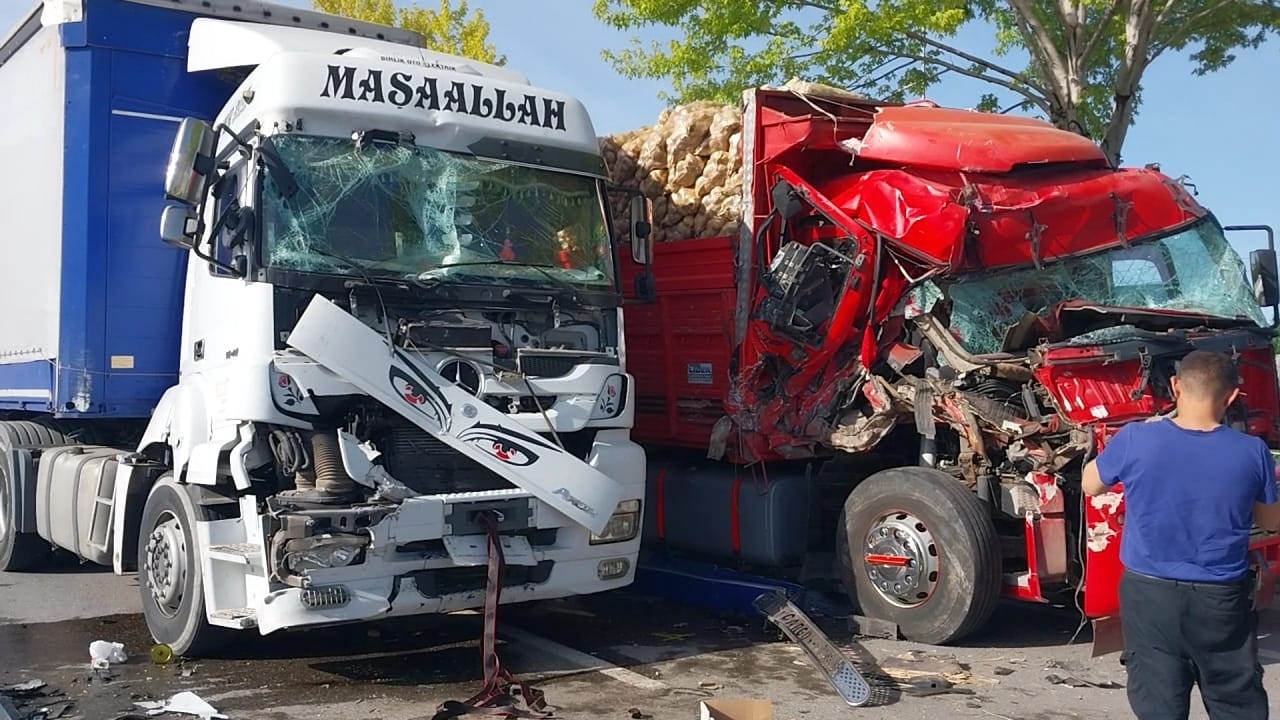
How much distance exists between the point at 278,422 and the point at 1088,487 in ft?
12.2

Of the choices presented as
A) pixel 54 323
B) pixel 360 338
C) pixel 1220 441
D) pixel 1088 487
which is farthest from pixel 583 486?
pixel 54 323

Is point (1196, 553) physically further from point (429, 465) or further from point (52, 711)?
point (52, 711)

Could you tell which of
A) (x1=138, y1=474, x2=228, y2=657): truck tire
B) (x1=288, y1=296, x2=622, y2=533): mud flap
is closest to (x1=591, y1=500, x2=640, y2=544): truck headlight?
(x1=288, y1=296, x2=622, y2=533): mud flap

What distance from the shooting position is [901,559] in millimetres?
7016

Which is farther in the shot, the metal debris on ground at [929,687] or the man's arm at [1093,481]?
the metal debris on ground at [929,687]

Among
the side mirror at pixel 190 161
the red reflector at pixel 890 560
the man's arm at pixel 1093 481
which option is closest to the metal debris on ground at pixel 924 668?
the red reflector at pixel 890 560

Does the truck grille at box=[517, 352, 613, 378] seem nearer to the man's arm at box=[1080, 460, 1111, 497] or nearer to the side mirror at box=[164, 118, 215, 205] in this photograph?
the side mirror at box=[164, 118, 215, 205]

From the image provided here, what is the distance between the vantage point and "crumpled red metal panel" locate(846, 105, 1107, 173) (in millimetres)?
7402

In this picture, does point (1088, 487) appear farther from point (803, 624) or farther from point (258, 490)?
point (258, 490)

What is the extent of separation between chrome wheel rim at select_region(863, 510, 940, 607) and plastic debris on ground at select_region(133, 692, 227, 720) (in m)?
3.82

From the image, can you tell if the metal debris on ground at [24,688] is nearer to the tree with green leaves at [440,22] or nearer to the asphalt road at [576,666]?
the asphalt road at [576,666]

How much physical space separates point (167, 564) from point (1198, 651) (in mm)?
5224

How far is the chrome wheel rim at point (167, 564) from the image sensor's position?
6445 mm

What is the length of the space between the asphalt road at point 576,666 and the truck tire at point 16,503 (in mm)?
1380
